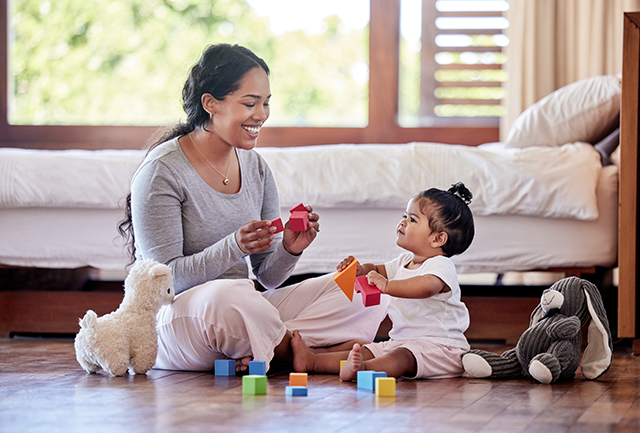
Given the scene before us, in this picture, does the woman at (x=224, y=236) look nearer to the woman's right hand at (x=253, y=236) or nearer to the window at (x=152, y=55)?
the woman's right hand at (x=253, y=236)

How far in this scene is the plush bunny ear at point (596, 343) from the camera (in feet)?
4.90

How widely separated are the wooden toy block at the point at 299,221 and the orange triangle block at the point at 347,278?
5.3 inches

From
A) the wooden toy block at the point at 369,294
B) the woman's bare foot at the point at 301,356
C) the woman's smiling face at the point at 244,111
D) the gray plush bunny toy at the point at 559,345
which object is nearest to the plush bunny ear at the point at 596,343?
the gray plush bunny toy at the point at 559,345

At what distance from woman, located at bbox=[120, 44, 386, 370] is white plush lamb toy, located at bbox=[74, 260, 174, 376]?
0.05 m

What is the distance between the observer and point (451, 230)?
1.61m

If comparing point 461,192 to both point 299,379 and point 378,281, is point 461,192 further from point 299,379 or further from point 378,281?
point 299,379

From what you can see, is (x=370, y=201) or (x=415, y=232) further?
(x=370, y=201)

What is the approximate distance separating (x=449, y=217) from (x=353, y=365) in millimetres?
432

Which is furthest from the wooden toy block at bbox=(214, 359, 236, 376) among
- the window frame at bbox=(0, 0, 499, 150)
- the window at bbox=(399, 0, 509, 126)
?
the window at bbox=(399, 0, 509, 126)

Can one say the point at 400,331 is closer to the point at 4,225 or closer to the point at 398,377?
the point at 398,377

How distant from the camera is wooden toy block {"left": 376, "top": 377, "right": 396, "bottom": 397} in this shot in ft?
4.19

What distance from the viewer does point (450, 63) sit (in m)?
3.33

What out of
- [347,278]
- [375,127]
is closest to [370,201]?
[347,278]

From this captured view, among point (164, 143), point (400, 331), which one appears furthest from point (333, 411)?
point (164, 143)
